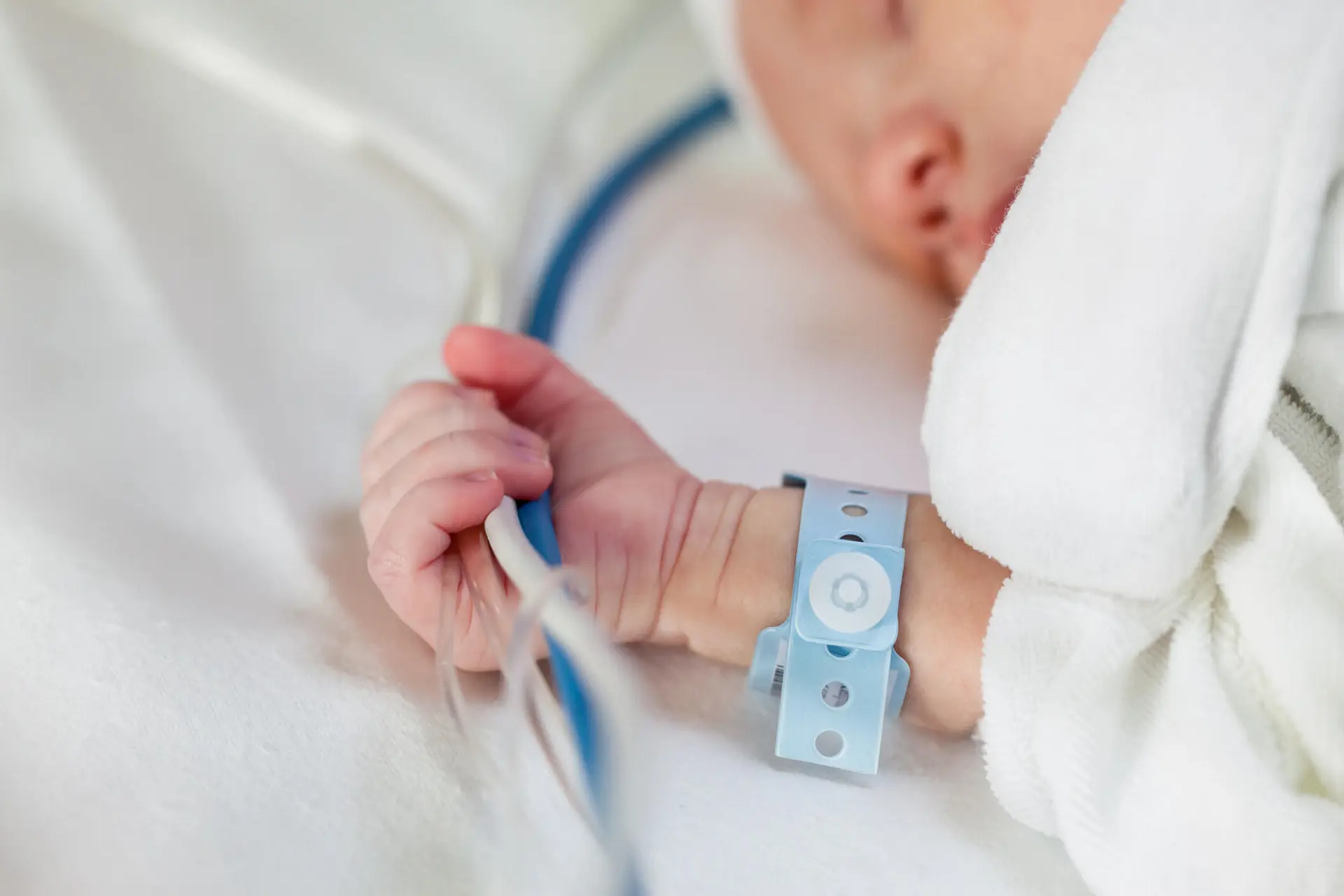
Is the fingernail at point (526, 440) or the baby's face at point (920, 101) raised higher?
the baby's face at point (920, 101)

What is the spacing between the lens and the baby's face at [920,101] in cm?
67

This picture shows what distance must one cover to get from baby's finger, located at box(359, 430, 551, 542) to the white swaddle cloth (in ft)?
0.63

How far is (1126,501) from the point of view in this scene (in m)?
0.48

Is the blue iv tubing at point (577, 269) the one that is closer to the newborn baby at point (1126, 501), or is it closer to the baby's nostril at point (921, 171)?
the newborn baby at point (1126, 501)

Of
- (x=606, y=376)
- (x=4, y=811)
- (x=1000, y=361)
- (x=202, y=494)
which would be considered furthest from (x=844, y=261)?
(x=4, y=811)

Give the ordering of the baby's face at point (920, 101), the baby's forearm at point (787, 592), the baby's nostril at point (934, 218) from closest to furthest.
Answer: the baby's forearm at point (787, 592), the baby's face at point (920, 101), the baby's nostril at point (934, 218)

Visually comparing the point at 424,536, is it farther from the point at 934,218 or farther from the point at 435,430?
the point at 934,218

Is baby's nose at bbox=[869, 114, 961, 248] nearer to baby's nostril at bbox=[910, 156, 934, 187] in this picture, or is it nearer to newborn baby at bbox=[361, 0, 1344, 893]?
baby's nostril at bbox=[910, 156, 934, 187]

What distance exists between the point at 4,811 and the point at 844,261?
640 mm

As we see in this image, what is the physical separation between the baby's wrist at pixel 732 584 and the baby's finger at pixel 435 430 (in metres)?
0.10

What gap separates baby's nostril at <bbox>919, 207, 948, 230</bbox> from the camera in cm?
78

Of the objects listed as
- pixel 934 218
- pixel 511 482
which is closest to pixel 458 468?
pixel 511 482

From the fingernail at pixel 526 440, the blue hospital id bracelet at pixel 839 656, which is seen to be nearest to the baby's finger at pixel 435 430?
the fingernail at pixel 526 440

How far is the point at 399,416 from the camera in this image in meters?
0.60
